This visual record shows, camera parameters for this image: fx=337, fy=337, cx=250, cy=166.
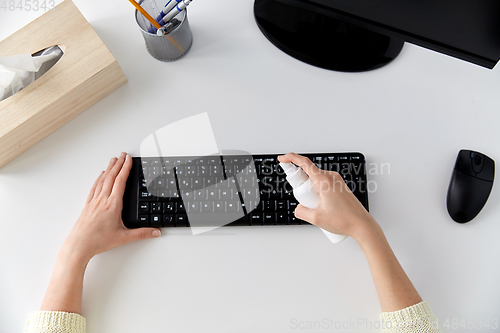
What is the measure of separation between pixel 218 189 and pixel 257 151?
10 cm

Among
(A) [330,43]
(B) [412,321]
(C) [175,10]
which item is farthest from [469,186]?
(C) [175,10]

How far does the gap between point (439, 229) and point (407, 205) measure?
0.06m

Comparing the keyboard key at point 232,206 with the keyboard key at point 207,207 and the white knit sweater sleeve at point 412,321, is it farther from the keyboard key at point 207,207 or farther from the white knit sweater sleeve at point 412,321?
the white knit sweater sleeve at point 412,321

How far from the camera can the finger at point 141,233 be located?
55cm

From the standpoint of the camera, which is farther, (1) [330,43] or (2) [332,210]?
(1) [330,43]

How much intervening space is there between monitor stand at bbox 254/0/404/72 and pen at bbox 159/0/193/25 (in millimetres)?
179

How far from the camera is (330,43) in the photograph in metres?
0.64

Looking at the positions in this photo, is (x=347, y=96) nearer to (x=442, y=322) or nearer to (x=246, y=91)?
(x=246, y=91)

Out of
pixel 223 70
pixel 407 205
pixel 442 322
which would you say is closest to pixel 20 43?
pixel 223 70

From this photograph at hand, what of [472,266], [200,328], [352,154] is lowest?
[200,328]

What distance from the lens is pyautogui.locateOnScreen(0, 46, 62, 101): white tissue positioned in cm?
54

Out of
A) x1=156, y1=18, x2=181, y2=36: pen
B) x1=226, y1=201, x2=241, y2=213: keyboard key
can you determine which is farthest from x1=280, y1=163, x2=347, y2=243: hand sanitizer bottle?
x1=156, y1=18, x2=181, y2=36: pen

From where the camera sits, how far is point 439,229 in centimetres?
57

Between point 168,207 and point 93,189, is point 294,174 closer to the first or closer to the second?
point 168,207
